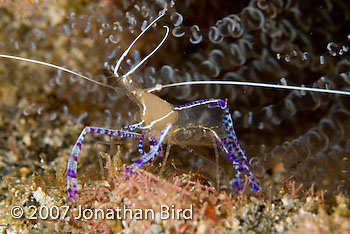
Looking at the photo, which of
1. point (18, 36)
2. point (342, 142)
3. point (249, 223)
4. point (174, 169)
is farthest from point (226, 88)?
point (18, 36)

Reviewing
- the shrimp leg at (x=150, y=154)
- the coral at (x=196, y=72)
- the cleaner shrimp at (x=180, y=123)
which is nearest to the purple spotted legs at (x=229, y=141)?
the cleaner shrimp at (x=180, y=123)

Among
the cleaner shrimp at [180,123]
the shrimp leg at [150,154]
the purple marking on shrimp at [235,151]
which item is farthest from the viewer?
the purple marking on shrimp at [235,151]

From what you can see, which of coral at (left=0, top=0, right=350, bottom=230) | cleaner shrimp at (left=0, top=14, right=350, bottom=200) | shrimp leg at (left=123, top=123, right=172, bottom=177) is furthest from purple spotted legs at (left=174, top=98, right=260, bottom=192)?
shrimp leg at (left=123, top=123, right=172, bottom=177)

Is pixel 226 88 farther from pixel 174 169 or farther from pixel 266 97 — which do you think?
pixel 174 169

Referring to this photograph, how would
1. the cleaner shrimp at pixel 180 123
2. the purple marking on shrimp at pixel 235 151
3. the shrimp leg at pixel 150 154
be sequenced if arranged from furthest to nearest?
the purple marking on shrimp at pixel 235 151
the cleaner shrimp at pixel 180 123
the shrimp leg at pixel 150 154

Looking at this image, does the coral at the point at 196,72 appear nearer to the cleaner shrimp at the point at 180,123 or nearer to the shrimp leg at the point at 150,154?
the cleaner shrimp at the point at 180,123

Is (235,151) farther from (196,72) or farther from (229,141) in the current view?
(196,72)

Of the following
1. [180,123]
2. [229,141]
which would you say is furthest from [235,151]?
[180,123]

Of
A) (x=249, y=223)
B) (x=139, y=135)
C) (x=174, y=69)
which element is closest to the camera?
(x=249, y=223)
